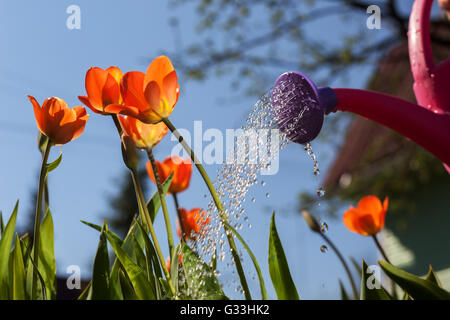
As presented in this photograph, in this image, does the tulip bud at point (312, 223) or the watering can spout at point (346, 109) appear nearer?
the watering can spout at point (346, 109)

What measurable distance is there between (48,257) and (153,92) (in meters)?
0.30

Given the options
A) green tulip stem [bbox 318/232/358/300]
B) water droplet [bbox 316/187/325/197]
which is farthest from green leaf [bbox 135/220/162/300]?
green tulip stem [bbox 318/232/358/300]

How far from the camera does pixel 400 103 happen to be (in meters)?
0.77

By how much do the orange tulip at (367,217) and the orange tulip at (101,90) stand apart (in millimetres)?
679

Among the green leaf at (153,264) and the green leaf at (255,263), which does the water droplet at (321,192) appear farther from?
the green leaf at (153,264)

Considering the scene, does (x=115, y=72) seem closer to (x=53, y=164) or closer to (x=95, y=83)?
(x=95, y=83)

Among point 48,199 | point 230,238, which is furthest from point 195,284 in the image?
point 48,199

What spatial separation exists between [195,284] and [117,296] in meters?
0.13

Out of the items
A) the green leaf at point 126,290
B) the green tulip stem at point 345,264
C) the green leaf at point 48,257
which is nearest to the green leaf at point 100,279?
the green leaf at point 126,290

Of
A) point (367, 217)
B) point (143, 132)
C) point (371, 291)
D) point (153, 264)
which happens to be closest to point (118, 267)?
point (153, 264)

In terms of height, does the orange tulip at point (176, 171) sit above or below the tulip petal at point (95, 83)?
below

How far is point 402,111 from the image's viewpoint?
2.50 ft

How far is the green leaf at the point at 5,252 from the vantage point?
61 centimetres
